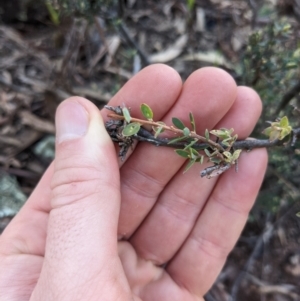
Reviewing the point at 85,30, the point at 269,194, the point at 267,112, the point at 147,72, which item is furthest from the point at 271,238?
the point at 85,30

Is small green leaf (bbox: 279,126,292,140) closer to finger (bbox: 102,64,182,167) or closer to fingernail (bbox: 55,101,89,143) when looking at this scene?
finger (bbox: 102,64,182,167)

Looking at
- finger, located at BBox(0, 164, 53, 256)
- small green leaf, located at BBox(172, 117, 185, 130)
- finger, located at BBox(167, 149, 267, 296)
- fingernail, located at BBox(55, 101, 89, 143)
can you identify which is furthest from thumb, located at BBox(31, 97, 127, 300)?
finger, located at BBox(167, 149, 267, 296)

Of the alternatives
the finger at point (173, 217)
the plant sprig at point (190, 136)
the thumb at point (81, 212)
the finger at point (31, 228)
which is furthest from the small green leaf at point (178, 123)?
the finger at point (31, 228)

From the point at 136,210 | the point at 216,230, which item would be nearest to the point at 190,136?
the point at 136,210

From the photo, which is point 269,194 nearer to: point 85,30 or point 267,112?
point 267,112

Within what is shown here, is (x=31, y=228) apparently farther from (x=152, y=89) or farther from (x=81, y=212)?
(x=152, y=89)

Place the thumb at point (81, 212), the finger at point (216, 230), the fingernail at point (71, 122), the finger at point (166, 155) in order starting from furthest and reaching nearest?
the finger at point (216, 230)
the finger at point (166, 155)
the fingernail at point (71, 122)
the thumb at point (81, 212)

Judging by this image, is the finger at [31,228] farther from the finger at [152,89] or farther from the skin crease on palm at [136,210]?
the finger at [152,89]
